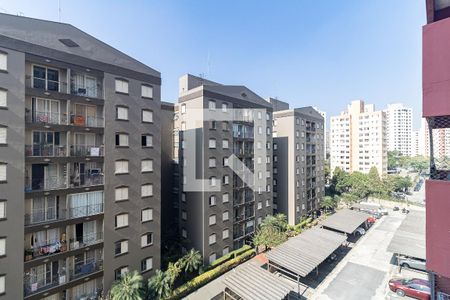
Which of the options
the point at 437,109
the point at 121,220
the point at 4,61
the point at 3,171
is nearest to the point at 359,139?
the point at 121,220

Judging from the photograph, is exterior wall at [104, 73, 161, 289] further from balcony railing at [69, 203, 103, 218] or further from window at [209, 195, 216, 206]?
window at [209, 195, 216, 206]

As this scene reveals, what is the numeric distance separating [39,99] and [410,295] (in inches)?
1326

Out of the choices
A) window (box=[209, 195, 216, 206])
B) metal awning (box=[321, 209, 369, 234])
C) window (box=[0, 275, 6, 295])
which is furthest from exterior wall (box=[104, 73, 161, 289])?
metal awning (box=[321, 209, 369, 234])

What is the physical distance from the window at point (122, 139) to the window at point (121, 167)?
142 cm

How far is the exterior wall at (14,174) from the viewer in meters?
14.6

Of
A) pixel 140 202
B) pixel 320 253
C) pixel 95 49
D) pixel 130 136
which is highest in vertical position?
pixel 95 49

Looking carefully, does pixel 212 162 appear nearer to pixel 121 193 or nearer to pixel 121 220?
pixel 121 193

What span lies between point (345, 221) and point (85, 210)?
113 ft

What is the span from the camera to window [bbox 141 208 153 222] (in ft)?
69.7

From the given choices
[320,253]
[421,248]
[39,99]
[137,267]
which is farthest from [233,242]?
[39,99]

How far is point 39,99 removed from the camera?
16547 millimetres

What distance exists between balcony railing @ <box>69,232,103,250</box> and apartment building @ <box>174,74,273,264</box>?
10.8 metres

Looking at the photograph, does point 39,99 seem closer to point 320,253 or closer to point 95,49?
point 95,49

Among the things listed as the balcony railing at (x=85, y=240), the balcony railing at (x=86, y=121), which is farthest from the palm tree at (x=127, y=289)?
the balcony railing at (x=86, y=121)
